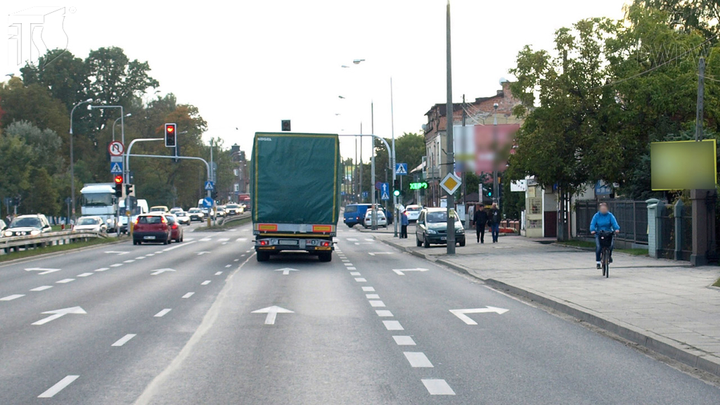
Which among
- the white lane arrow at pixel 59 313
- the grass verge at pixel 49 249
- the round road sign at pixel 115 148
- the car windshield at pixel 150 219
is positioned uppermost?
the round road sign at pixel 115 148

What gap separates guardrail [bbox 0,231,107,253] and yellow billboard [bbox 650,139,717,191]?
22.5 m

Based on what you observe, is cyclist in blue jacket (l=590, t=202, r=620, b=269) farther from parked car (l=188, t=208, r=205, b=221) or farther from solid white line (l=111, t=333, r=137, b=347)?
parked car (l=188, t=208, r=205, b=221)

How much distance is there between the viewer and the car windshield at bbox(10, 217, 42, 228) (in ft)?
144

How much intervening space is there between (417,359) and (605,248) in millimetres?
11241

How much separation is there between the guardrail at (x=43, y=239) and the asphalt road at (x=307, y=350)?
14.0 meters

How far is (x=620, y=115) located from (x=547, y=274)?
14.5 metres

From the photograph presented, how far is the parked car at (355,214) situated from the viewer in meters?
78.4

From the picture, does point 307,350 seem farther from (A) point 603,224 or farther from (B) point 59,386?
(A) point 603,224

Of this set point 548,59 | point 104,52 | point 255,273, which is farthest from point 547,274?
point 104,52

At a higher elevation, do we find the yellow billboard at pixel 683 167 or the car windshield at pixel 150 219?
the yellow billboard at pixel 683 167

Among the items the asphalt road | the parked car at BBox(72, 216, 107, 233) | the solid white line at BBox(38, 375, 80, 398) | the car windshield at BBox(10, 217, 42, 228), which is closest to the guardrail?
the car windshield at BBox(10, 217, 42, 228)

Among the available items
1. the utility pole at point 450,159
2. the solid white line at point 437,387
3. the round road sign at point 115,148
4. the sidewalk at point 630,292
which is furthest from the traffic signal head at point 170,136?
the solid white line at point 437,387

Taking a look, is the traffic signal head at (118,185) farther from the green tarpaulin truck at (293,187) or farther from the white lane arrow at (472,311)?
the white lane arrow at (472,311)

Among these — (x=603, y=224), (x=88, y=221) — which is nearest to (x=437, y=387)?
(x=603, y=224)
